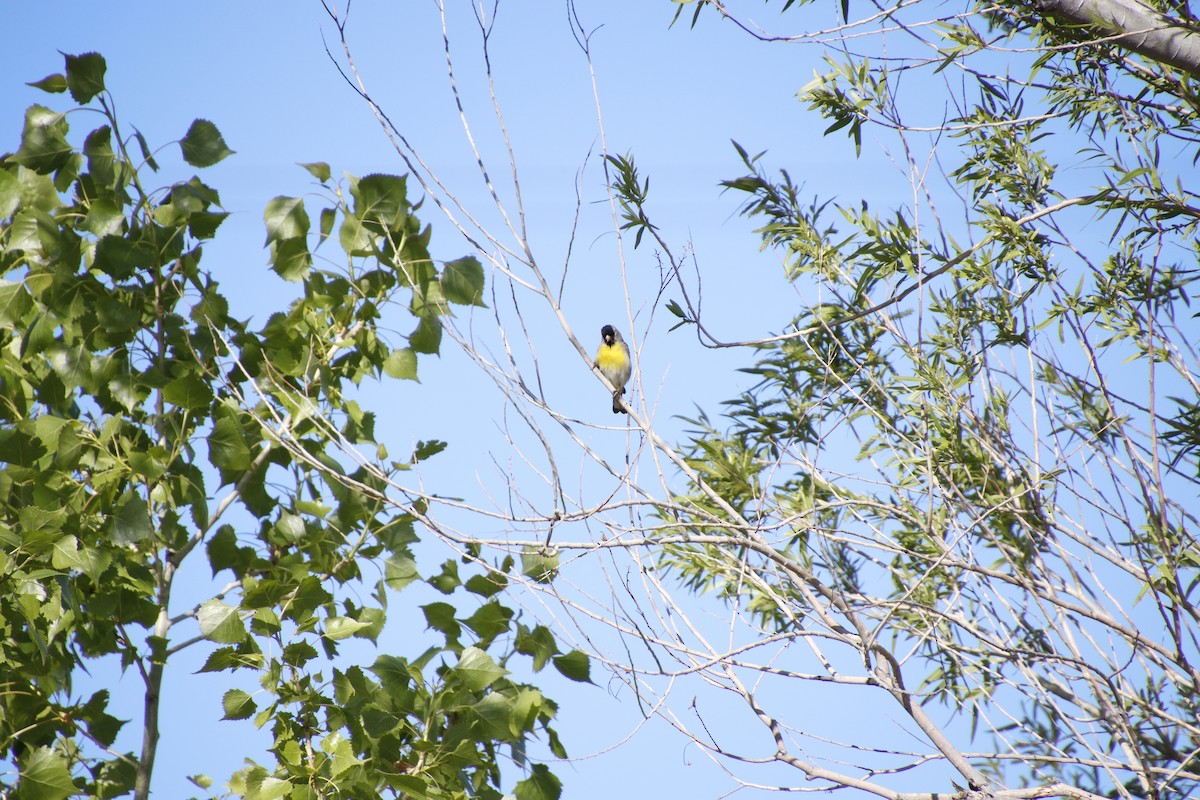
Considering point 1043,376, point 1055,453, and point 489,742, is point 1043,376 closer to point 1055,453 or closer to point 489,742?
point 1055,453

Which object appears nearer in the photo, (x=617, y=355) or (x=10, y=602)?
(x=10, y=602)

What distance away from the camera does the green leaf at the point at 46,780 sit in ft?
6.52

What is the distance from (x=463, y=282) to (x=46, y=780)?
1.42 m

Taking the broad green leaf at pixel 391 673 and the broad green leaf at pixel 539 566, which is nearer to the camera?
the broad green leaf at pixel 391 673

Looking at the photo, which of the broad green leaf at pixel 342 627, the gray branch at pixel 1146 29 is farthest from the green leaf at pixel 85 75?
the gray branch at pixel 1146 29

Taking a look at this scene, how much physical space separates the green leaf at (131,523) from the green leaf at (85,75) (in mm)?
1007

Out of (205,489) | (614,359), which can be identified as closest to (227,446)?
(205,489)

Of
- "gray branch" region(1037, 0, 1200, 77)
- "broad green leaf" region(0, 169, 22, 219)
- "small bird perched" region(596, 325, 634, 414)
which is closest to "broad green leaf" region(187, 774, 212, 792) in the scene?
"broad green leaf" region(0, 169, 22, 219)

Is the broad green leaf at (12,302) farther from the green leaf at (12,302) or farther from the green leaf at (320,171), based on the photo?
the green leaf at (320,171)

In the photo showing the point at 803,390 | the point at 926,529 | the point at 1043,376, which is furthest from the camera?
the point at 803,390

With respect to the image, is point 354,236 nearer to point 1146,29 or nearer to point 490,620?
point 490,620

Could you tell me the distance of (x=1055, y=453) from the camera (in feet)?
10.2

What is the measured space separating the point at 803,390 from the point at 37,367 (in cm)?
297

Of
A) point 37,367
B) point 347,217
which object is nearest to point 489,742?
point 347,217
